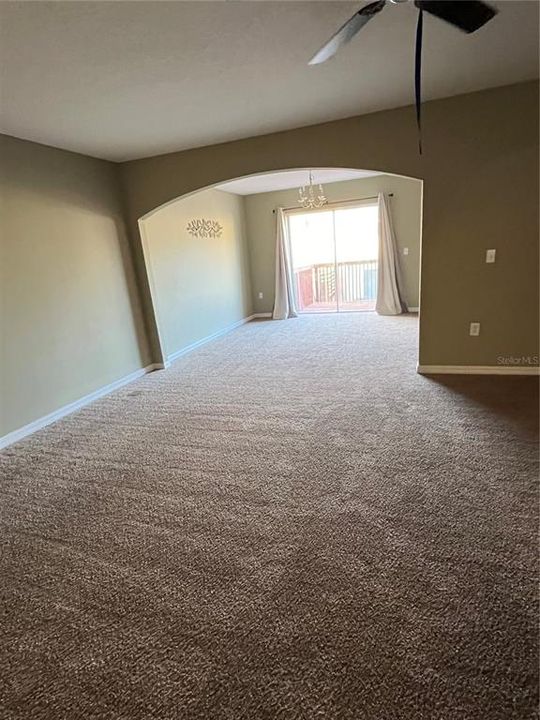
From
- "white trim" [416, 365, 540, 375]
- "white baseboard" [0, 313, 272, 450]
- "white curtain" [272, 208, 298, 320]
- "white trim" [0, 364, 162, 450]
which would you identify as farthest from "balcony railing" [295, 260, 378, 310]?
"white trim" [0, 364, 162, 450]

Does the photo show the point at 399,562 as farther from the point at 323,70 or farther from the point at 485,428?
the point at 323,70

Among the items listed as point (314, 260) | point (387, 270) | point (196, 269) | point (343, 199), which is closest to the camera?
point (196, 269)

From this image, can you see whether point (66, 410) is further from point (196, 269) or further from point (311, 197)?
point (311, 197)

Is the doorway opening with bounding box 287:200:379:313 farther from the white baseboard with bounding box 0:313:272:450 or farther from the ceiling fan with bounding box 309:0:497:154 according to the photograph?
the ceiling fan with bounding box 309:0:497:154

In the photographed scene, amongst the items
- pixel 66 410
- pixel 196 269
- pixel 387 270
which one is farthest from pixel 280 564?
pixel 387 270

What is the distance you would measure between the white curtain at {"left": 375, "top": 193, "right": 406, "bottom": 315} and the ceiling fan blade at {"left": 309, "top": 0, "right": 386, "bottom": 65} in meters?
5.09

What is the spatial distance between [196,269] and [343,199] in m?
3.08

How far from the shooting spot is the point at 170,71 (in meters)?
2.32

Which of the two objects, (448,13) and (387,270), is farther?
(387,270)

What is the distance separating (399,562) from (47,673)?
141 cm

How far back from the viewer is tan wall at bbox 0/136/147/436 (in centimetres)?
323

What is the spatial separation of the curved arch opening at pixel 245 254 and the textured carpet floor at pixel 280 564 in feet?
8.19

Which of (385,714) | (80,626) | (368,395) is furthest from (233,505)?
(368,395)

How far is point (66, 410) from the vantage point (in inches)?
148
